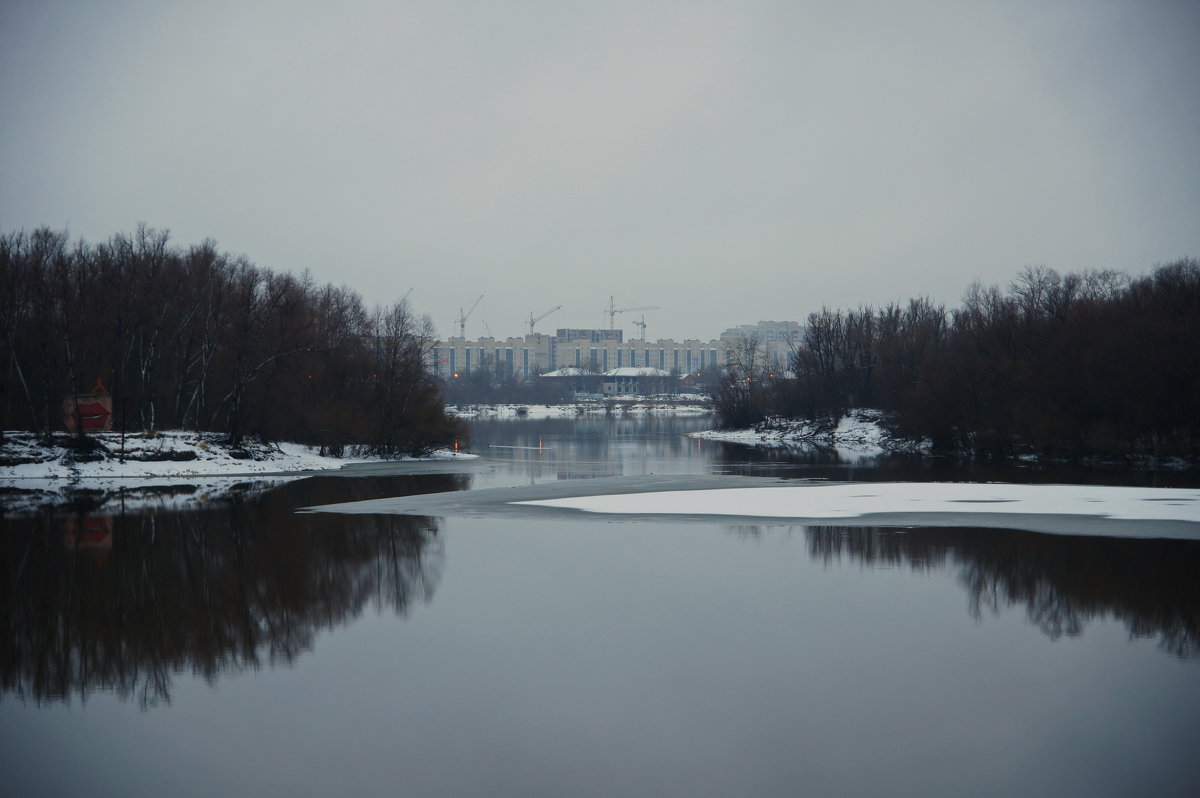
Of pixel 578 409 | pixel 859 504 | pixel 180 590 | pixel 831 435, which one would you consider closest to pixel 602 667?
pixel 180 590

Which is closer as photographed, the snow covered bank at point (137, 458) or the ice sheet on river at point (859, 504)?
the ice sheet on river at point (859, 504)

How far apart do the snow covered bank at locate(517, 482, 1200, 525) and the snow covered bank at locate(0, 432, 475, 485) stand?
1756cm

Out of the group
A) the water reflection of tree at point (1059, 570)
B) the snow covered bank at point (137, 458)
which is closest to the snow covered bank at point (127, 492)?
the snow covered bank at point (137, 458)

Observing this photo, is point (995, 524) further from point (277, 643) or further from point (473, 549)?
point (277, 643)

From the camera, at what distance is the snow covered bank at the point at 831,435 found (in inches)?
2334

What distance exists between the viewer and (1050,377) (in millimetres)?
46031

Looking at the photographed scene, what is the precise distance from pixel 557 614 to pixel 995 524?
11.9 m

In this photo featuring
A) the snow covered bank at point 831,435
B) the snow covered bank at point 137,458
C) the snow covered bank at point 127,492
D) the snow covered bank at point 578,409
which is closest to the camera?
the snow covered bank at point 127,492

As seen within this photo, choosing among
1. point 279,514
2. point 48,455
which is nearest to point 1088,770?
point 279,514

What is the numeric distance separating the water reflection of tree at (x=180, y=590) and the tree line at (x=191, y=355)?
20.2 m

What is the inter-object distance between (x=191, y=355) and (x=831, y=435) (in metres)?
42.9

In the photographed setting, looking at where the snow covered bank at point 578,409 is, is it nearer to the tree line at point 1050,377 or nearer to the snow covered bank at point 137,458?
the tree line at point 1050,377

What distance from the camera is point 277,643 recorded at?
10914 mm

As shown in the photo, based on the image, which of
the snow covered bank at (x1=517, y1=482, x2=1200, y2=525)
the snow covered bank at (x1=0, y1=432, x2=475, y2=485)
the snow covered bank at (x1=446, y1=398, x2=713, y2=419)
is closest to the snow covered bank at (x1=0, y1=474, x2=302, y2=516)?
the snow covered bank at (x1=0, y1=432, x2=475, y2=485)
